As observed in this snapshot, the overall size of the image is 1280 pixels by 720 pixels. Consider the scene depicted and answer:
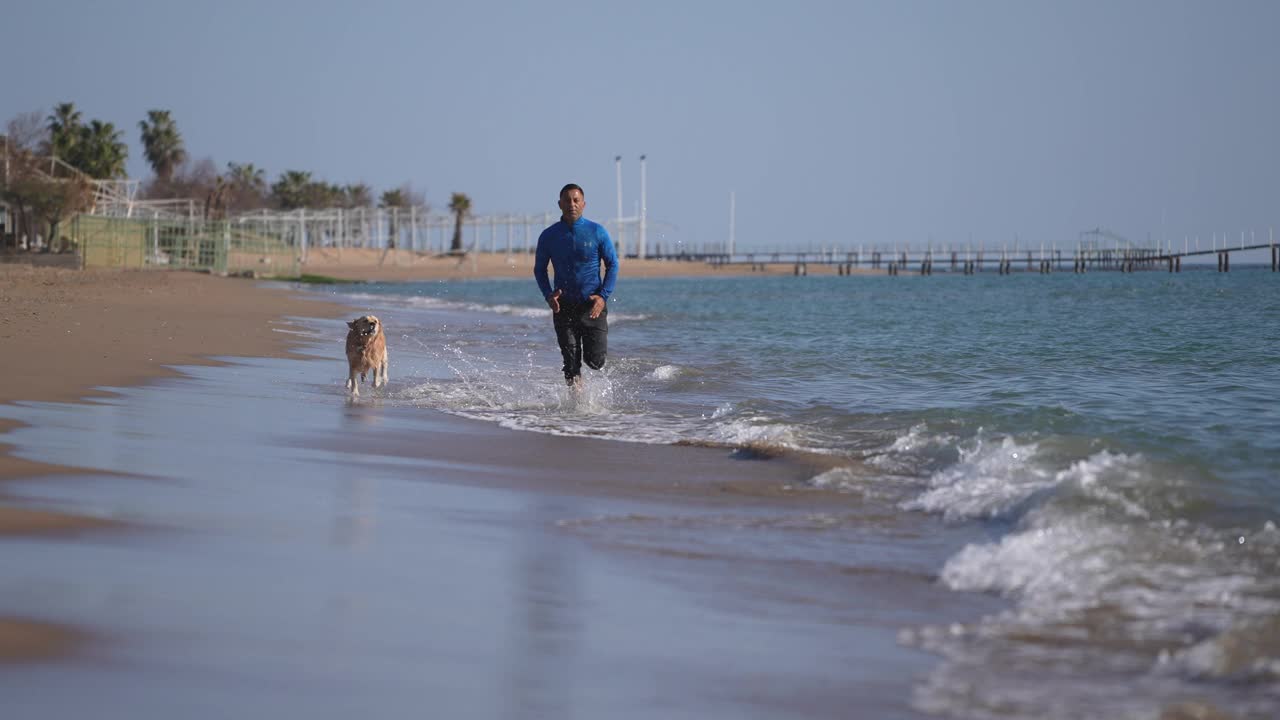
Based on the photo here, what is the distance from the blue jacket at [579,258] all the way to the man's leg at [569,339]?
11cm

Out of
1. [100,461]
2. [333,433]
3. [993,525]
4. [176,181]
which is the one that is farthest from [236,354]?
[176,181]

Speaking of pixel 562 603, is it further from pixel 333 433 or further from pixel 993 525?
pixel 333 433

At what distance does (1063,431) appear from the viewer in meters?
7.74

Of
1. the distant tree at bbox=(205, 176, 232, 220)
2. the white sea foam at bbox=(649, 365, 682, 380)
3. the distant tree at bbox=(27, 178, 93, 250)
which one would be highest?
the distant tree at bbox=(205, 176, 232, 220)

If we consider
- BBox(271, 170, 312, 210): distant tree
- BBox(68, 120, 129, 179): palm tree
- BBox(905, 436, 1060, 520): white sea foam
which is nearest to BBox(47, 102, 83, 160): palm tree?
BBox(68, 120, 129, 179): palm tree

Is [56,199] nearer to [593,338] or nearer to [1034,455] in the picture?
[593,338]

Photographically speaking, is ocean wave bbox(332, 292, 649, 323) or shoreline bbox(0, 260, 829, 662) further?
ocean wave bbox(332, 292, 649, 323)

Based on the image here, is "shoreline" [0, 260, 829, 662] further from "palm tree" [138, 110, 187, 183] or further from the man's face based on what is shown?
"palm tree" [138, 110, 187, 183]

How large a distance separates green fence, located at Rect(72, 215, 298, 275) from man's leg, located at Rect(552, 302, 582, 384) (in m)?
37.3

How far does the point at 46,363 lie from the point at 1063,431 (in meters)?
7.17

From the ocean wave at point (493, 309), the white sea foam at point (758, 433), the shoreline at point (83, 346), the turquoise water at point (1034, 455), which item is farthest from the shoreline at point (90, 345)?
the ocean wave at point (493, 309)

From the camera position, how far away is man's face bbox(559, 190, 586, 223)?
9164 mm

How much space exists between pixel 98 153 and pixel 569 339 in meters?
65.0

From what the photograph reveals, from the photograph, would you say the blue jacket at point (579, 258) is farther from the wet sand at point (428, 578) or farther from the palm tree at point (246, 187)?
the palm tree at point (246, 187)
